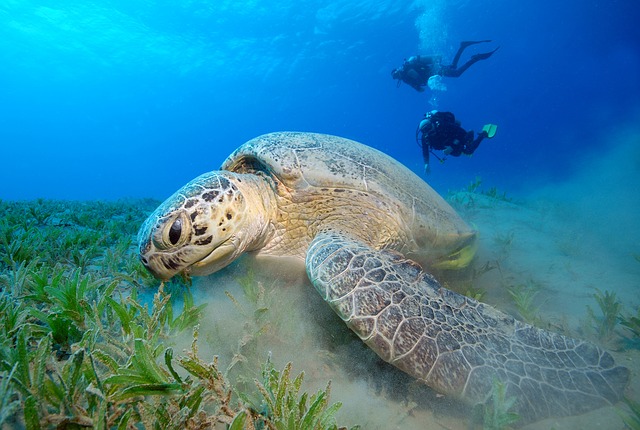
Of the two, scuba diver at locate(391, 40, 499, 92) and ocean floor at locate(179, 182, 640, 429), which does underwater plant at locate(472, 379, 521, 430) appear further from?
scuba diver at locate(391, 40, 499, 92)

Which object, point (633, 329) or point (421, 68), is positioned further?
point (421, 68)

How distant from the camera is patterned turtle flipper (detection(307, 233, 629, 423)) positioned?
4.27 ft

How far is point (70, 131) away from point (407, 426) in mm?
156259

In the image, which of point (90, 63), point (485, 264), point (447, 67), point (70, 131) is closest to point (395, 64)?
point (447, 67)

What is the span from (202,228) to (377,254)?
1.29m

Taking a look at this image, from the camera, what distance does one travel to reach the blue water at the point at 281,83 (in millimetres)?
37719

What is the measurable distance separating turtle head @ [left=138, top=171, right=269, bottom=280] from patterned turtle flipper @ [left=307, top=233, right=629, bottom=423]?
83cm

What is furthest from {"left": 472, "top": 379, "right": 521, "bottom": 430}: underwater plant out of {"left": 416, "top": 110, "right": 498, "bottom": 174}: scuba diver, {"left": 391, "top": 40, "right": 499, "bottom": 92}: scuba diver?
{"left": 391, "top": 40, "right": 499, "bottom": 92}: scuba diver

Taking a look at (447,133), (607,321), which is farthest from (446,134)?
(607,321)

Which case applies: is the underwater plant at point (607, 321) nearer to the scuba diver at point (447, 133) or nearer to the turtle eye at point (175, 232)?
the turtle eye at point (175, 232)

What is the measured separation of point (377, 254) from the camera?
6.40 ft

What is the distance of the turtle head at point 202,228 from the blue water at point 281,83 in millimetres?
28044

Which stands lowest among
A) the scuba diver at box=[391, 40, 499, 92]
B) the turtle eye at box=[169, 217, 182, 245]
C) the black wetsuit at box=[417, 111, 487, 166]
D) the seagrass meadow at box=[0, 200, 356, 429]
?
the seagrass meadow at box=[0, 200, 356, 429]

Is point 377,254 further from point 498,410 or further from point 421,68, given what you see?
point 421,68
